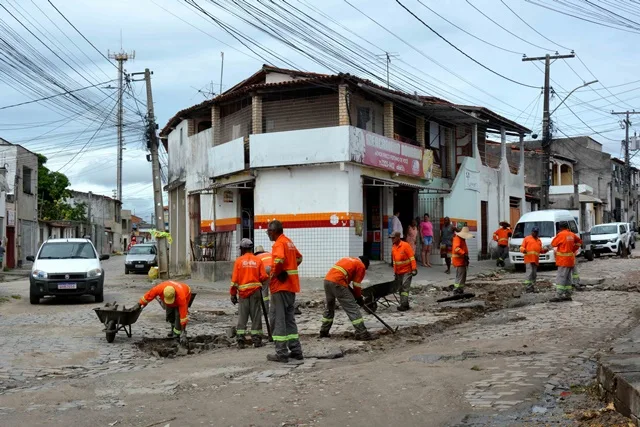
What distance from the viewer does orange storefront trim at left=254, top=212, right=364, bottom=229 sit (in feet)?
74.0

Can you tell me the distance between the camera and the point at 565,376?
8.07 meters

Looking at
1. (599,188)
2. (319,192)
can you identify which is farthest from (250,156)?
(599,188)

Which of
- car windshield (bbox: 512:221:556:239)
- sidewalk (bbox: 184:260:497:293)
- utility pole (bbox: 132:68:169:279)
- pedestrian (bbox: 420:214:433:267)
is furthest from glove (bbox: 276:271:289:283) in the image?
car windshield (bbox: 512:221:556:239)

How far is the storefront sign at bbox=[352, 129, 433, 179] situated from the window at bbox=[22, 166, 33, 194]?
77.1 ft

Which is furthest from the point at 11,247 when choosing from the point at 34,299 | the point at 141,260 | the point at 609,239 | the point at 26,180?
the point at 609,239

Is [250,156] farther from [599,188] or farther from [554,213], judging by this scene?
[599,188]

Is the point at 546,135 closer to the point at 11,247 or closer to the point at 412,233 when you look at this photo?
the point at 412,233

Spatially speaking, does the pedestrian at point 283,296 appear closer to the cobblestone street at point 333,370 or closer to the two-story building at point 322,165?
the cobblestone street at point 333,370

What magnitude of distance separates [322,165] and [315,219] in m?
1.65

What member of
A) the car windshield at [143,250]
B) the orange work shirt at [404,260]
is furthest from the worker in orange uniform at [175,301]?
the car windshield at [143,250]

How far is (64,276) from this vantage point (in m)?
18.1

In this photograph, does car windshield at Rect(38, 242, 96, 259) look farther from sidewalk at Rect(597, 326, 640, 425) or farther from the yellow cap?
sidewalk at Rect(597, 326, 640, 425)

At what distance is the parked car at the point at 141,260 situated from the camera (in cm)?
3256

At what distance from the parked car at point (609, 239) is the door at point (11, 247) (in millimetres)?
27589
